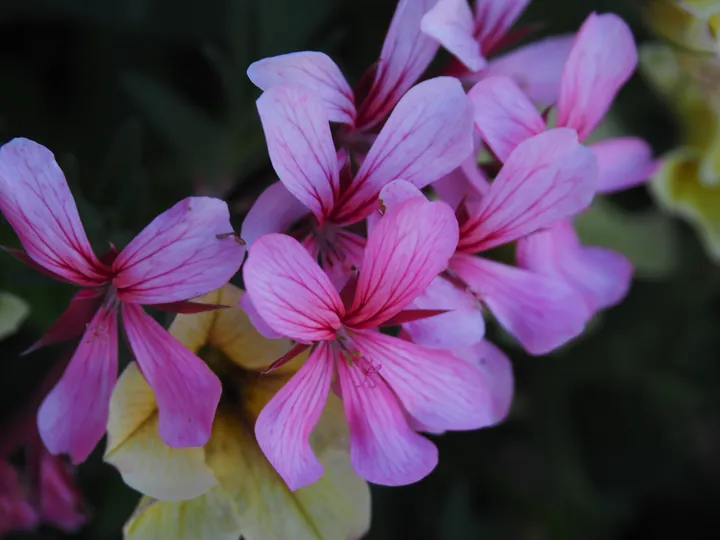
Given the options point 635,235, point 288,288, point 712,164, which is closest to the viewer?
point 288,288

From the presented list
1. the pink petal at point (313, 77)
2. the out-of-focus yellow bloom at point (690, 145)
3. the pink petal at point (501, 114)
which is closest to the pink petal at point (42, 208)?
the pink petal at point (313, 77)

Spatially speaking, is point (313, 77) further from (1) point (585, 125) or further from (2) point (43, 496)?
(2) point (43, 496)

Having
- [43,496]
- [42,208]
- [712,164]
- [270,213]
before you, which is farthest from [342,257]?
[712,164]

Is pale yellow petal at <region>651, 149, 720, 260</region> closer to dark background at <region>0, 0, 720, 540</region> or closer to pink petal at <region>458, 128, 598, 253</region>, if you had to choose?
dark background at <region>0, 0, 720, 540</region>

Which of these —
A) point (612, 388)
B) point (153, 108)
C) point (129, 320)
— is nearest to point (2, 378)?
point (153, 108)

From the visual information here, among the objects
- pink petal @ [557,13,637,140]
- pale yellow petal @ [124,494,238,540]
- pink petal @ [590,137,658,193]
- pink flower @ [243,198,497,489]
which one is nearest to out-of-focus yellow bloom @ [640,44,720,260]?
pink petal @ [590,137,658,193]

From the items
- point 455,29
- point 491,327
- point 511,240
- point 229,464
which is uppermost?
point 455,29

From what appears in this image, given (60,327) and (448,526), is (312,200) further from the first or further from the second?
(448,526)
